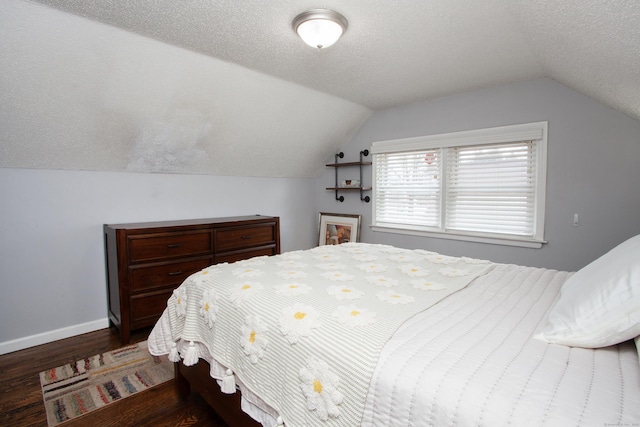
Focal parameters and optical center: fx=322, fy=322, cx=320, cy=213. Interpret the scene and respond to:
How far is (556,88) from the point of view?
2744mm

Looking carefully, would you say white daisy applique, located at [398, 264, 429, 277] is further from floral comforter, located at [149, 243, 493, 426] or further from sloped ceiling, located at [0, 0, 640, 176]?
sloped ceiling, located at [0, 0, 640, 176]

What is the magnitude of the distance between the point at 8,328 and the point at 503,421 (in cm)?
334

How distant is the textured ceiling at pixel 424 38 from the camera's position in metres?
1.53

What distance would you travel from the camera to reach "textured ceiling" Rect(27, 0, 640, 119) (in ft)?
5.03

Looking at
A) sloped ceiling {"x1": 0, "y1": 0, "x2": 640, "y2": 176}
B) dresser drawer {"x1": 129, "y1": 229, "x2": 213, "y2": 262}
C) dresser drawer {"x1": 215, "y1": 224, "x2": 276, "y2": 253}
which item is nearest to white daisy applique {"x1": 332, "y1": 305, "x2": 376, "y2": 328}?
sloped ceiling {"x1": 0, "y1": 0, "x2": 640, "y2": 176}

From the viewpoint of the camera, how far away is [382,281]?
1.66m

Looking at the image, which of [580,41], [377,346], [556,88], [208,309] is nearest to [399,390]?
[377,346]

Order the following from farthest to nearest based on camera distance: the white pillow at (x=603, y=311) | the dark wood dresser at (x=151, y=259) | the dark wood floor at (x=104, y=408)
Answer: the dark wood dresser at (x=151, y=259), the dark wood floor at (x=104, y=408), the white pillow at (x=603, y=311)

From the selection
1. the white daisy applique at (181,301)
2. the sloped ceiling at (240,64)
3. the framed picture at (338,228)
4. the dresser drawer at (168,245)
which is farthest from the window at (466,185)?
the white daisy applique at (181,301)

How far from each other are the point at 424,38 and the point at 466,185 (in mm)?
1709

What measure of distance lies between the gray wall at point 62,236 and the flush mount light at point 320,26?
211 cm

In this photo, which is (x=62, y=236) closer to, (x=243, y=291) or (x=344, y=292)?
(x=243, y=291)

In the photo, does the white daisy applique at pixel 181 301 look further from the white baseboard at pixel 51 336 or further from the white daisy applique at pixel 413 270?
the white baseboard at pixel 51 336

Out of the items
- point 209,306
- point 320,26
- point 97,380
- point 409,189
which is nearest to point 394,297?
point 209,306
